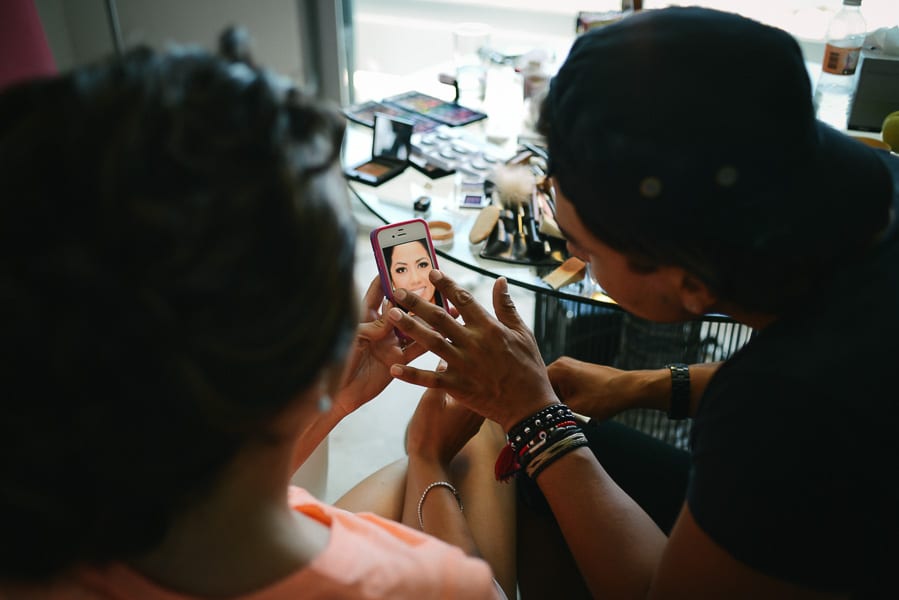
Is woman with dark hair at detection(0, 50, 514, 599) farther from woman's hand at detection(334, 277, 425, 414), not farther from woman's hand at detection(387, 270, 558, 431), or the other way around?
woman's hand at detection(334, 277, 425, 414)

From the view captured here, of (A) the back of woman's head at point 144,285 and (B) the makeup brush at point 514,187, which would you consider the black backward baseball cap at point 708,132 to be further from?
(B) the makeup brush at point 514,187

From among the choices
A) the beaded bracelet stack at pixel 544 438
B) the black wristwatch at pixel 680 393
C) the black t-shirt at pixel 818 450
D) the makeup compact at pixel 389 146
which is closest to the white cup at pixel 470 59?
the makeup compact at pixel 389 146

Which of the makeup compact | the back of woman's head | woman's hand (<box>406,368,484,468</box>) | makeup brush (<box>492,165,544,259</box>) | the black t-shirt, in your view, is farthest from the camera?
the makeup compact

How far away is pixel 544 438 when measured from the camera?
0.86 meters

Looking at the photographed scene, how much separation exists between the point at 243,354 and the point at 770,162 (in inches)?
18.8

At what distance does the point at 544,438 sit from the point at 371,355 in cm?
31

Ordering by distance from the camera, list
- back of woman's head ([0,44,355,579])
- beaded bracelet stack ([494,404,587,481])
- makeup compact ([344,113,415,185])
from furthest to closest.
→ makeup compact ([344,113,415,185]) < beaded bracelet stack ([494,404,587,481]) < back of woman's head ([0,44,355,579])

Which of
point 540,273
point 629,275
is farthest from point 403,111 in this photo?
A: point 629,275

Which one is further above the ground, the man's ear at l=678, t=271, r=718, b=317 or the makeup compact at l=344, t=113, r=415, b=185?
the man's ear at l=678, t=271, r=718, b=317

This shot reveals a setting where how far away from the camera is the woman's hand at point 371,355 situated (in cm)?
101

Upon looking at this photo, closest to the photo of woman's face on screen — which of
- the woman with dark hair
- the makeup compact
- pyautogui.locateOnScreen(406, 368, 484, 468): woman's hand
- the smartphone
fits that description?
the smartphone

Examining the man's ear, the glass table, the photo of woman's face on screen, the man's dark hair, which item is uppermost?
Result: the man's dark hair

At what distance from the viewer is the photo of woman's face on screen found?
42.7 inches

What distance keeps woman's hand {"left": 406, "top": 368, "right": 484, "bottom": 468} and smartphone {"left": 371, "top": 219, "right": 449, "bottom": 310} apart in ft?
0.46
